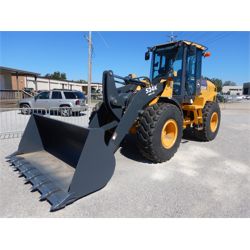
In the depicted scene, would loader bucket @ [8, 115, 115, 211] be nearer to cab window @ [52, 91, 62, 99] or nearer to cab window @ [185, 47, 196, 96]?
cab window @ [185, 47, 196, 96]

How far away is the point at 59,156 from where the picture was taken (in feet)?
13.8

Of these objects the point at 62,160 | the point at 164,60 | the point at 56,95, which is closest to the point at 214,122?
the point at 164,60

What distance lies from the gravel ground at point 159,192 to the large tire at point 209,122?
1402 mm

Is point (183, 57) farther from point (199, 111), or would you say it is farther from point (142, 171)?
point (142, 171)

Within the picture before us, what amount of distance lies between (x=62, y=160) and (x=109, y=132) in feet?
3.54

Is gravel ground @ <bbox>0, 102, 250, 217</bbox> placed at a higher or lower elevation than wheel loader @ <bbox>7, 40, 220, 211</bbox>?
lower

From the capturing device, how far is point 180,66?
221 inches

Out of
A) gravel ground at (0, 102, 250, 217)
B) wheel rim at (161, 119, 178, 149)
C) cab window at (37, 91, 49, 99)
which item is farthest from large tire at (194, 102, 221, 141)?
cab window at (37, 91, 49, 99)

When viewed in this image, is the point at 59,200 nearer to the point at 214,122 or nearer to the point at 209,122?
the point at 209,122

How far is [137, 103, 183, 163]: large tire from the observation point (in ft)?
13.6

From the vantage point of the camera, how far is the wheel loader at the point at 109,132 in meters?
3.12

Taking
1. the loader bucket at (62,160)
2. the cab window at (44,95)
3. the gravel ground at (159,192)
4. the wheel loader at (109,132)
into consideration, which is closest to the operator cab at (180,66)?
the wheel loader at (109,132)

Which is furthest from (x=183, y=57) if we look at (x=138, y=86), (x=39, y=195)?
(x=39, y=195)

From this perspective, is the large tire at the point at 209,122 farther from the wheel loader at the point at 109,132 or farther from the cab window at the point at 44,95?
the cab window at the point at 44,95
